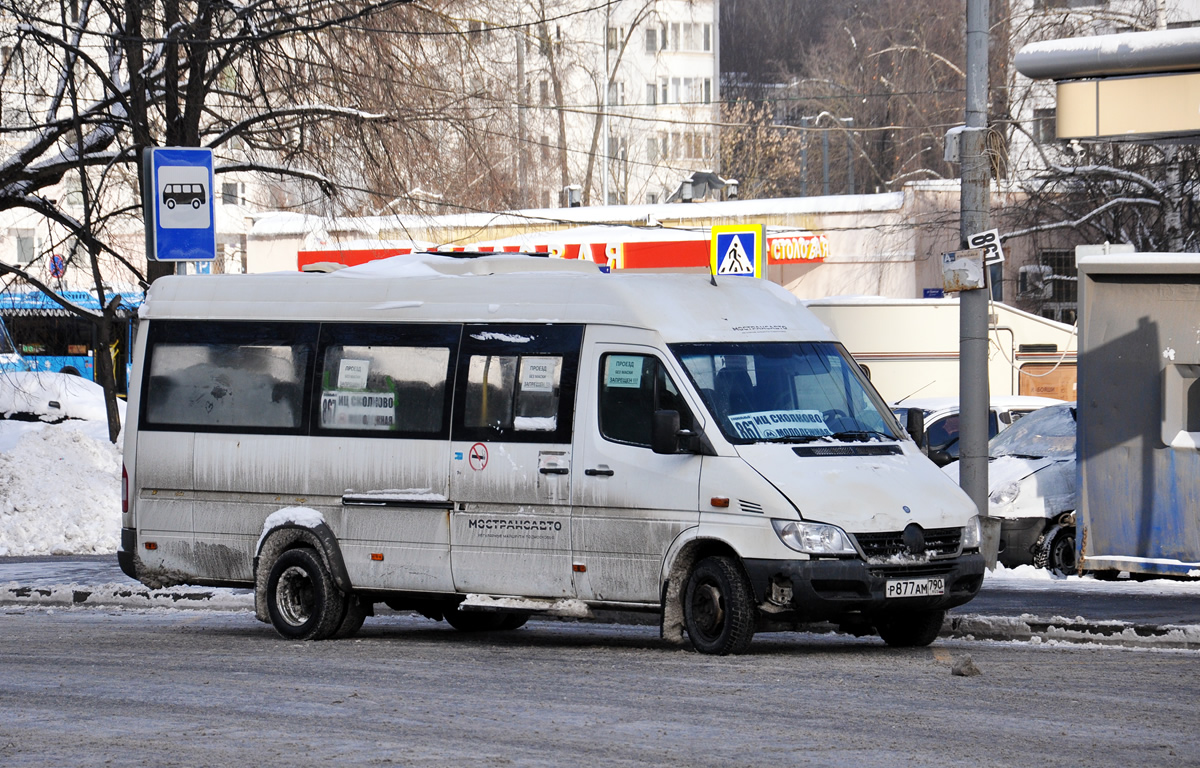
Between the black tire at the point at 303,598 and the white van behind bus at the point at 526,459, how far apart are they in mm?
18

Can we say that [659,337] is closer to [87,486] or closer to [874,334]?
[87,486]

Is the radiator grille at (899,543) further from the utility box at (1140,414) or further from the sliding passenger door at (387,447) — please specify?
the utility box at (1140,414)

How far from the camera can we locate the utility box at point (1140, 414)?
45.6 feet

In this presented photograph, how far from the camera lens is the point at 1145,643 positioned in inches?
444

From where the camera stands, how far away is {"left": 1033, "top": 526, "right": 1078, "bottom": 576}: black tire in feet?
52.2

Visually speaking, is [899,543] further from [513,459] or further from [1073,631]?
[513,459]

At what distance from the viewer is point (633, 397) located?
11.0 meters

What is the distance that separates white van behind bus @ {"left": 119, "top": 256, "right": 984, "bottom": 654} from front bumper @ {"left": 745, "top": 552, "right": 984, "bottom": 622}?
1cm

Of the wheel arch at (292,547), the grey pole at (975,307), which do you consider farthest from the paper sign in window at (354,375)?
the grey pole at (975,307)

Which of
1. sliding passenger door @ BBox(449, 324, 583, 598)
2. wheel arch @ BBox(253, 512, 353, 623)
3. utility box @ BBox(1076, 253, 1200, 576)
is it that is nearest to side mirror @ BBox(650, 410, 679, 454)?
sliding passenger door @ BBox(449, 324, 583, 598)

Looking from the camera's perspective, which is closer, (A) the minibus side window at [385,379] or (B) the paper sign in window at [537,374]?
(B) the paper sign in window at [537,374]

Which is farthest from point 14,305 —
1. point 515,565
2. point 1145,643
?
point 1145,643

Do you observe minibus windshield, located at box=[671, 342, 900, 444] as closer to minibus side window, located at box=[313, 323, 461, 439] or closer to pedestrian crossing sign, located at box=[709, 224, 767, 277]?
minibus side window, located at box=[313, 323, 461, 439]

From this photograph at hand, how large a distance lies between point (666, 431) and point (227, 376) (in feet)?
12.0
